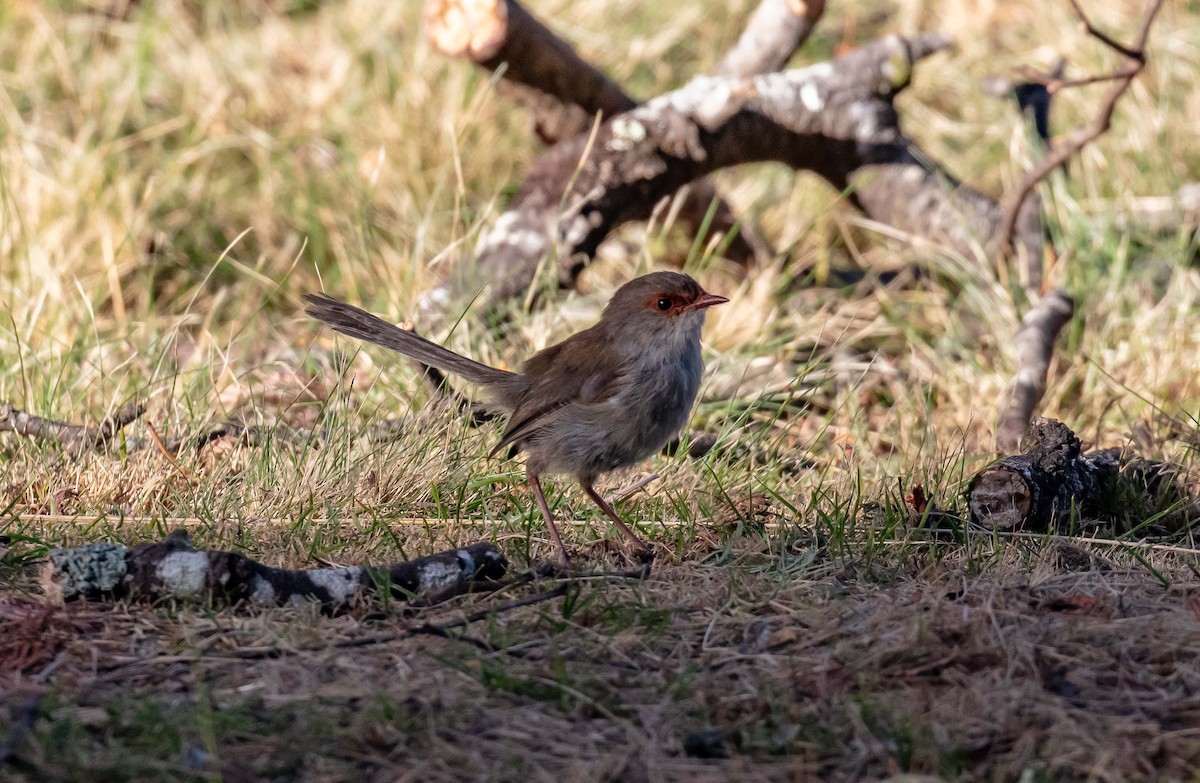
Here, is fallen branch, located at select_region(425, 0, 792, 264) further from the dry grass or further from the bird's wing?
the bird's wing

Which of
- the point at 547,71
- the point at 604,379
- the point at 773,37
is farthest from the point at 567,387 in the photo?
the point at 773,37

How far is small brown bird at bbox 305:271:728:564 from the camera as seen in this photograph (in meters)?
4.18

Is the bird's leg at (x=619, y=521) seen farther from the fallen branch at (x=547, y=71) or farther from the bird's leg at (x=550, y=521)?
the fallen branch at (x=547, y=71)

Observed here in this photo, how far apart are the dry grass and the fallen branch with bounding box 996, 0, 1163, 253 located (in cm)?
34

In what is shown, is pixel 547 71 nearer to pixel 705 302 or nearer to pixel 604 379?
pixel 705 302

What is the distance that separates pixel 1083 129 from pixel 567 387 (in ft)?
11.0

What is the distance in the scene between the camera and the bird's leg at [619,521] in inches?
153

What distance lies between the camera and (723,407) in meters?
5.48

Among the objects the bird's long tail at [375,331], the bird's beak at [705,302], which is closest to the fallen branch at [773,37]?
the bird's beak at [705,302]

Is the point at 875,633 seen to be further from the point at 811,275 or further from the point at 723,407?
the point at 811,275

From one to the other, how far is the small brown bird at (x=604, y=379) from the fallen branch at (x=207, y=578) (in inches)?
26.4

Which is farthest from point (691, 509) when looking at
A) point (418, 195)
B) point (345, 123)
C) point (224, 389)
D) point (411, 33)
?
point (411, 33)

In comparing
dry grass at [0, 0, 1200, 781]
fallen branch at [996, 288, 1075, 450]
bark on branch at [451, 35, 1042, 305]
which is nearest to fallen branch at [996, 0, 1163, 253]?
bark on branch at [451, 35, 1042, 305]

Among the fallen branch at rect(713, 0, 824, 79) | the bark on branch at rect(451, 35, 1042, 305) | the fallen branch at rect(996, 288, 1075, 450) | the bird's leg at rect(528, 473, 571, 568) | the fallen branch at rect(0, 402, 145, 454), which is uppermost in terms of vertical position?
the fallen branch at rect(713, 0, 824, 79)
